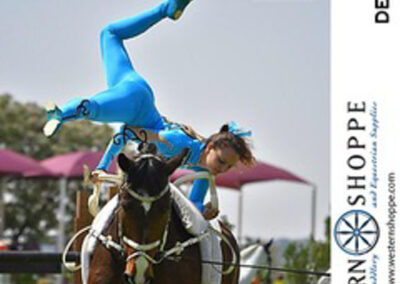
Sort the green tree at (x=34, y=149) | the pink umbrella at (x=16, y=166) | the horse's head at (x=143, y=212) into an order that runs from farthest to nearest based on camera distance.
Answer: the green tree at (x=34, y=149) → the pink umbrella at (x=16, y=166) → the horse's head at (x=143, y=212)

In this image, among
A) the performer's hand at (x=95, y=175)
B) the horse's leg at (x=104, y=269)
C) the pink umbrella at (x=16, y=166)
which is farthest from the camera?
the pink umbrella at (x=16, y=166)

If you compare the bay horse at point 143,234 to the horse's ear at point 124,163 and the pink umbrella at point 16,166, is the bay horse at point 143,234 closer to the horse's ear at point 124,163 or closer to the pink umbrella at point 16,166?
the horse's ear at point 124,163

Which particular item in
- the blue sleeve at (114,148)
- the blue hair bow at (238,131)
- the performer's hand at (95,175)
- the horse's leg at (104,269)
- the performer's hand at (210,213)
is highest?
the blue hair bow at (238,131)

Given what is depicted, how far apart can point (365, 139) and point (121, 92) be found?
1.57m

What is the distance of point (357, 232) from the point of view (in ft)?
15.4

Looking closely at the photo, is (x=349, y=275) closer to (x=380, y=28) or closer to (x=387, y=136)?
(x=387, y=136)

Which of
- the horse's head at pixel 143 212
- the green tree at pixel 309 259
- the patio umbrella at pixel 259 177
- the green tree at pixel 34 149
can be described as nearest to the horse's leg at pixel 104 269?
the horse's head at pixel 143 212

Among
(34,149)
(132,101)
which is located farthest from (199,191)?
(34,149)

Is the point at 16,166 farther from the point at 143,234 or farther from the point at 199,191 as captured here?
the point at 143,234

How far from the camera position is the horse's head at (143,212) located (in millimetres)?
4969

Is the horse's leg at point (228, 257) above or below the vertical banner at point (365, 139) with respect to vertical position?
below

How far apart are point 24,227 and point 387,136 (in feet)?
75.8

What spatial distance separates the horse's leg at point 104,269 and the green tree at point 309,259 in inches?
231

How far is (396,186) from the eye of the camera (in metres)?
4.65
